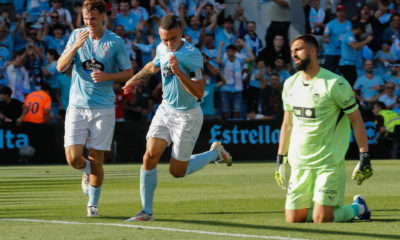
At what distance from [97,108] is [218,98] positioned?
14.0 meters

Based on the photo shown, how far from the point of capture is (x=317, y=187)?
8.18 metres

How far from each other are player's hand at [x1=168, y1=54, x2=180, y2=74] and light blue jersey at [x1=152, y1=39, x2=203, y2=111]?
397mm

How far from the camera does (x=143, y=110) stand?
22.3m

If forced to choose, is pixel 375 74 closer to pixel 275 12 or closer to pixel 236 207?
pixel 275 12

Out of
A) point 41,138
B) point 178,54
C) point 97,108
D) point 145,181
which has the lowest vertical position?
point 41,138

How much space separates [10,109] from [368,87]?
10.3 metres

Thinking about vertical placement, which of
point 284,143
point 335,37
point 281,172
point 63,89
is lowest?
point 63,89

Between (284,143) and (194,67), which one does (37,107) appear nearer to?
(194,67)

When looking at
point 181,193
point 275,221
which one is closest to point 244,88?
point 181,193

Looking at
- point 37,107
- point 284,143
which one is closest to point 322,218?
point 284,143

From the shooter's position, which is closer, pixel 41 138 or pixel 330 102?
pixel 330 102

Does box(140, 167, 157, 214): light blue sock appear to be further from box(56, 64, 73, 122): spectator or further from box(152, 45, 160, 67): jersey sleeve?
box(56, 64, 73, 122): spectator

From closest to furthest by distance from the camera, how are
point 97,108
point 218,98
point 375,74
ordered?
point 97,108, point 218,98, point 375,74

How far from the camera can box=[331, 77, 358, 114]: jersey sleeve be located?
26.6 feet
